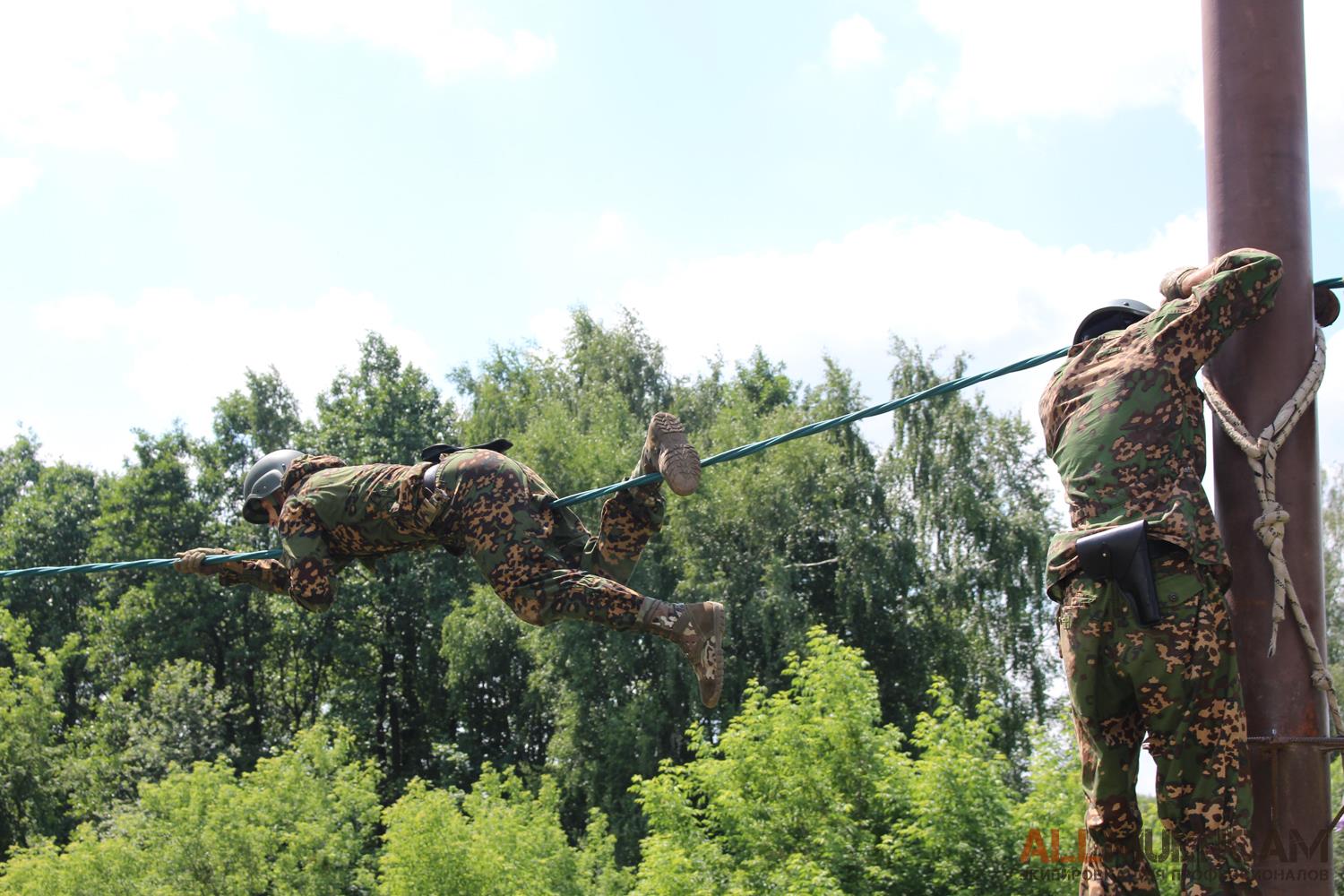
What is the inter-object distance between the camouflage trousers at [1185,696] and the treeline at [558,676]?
14.0 metres

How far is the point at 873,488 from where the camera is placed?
28297 millimetres

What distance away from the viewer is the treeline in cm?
2020

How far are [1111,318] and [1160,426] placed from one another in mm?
590

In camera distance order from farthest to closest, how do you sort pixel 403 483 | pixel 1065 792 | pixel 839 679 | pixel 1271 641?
pixel 839 679 < pixel 1065 792 < pixel 403 483 < pixel 1271 641

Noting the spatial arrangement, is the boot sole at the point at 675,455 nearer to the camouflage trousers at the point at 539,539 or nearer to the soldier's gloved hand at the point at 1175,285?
the camouflage trousers at the point at 539,539

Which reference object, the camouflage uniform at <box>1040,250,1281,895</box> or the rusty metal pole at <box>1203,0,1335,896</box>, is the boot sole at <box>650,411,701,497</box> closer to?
the camouflage uniform at <box>1040,250,1281,895</box>

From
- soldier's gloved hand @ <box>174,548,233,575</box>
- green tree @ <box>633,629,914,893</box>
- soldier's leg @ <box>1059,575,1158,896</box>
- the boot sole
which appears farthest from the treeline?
soldier's leg @ <box>1059,575,1158,896</box>

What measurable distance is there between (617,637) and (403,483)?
21.4 metres

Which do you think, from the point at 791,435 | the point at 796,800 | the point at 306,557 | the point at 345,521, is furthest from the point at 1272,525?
the point at 796,800

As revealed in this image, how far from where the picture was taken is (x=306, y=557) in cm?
672

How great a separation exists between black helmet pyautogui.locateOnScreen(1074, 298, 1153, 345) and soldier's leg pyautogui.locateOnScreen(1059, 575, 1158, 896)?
923mm

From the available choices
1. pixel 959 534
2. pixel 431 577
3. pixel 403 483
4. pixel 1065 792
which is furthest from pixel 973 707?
pixel 403 483

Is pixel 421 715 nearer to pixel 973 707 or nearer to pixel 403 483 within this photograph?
pixel 973 707

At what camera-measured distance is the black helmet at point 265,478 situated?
725 centimetres
